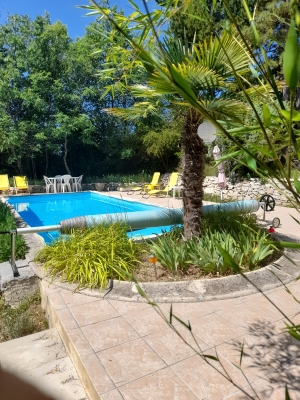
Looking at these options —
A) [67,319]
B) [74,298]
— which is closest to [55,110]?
[74,298]

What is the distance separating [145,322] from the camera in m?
3.06

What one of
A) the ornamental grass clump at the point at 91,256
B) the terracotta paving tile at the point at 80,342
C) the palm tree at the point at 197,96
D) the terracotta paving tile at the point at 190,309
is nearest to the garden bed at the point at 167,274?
the ornamental grass clump at the point at 91,256

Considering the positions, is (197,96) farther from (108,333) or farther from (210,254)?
(108,333)

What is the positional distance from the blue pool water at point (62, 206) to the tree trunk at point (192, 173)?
4.52 m

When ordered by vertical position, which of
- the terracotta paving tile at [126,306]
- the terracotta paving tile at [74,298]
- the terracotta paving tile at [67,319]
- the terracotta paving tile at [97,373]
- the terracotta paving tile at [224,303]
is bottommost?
the terracotta paving tile at [97,373]

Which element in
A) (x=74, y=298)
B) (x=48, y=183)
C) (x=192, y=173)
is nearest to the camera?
(x=74, y=298)

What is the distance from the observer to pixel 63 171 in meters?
21.8

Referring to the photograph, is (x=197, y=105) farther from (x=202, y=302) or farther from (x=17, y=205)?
(x=17, y=205)

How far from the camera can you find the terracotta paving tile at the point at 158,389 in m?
2.11

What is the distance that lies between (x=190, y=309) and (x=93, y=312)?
43.0 inches

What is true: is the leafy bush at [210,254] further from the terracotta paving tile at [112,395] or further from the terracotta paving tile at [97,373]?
the terracotta paving tile at [112,395]

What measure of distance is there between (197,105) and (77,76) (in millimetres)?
22120

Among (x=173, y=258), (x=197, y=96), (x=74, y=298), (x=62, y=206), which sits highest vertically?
(x=197, y=96)

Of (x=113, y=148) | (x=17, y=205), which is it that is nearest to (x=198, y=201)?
(x=17, y=205)
